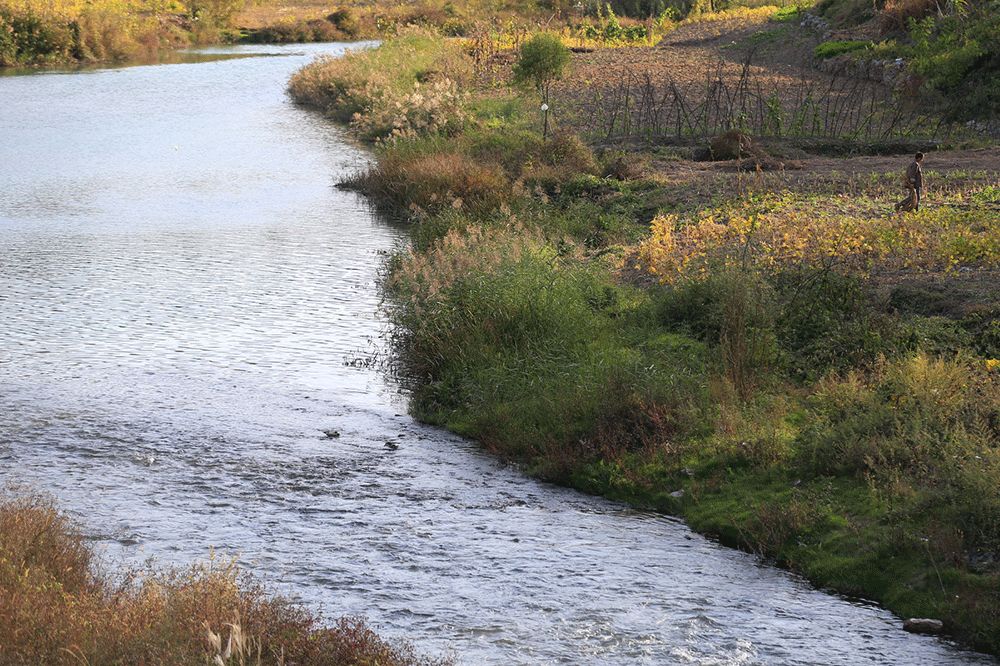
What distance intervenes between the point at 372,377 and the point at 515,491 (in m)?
3.73

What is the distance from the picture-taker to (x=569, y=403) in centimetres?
1172

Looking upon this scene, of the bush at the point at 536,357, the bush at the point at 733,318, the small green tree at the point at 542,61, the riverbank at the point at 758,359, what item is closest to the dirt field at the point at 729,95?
the small green tree at the point at 542,61

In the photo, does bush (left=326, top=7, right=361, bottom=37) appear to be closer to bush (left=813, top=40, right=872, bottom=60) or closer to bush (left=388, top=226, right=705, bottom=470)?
bush (left=813, top=40, right=872, bottom=60)

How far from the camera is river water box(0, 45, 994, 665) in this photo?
8312 mm

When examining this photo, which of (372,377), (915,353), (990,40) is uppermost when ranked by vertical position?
(990,40)

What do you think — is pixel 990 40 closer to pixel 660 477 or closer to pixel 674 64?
pixel 674 64

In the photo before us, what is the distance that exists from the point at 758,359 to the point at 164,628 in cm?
736

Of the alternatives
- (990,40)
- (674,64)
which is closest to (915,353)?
(990,40)

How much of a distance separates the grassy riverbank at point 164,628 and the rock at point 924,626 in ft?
11.3

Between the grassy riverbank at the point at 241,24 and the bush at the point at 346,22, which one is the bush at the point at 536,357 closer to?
the grassy riverbank at the point at 241,24

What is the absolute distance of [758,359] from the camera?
40.2 ft

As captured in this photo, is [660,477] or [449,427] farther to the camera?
[449,427]

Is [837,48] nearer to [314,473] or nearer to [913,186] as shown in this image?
[913,186]

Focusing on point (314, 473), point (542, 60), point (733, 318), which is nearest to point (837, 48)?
point (542, 60)
